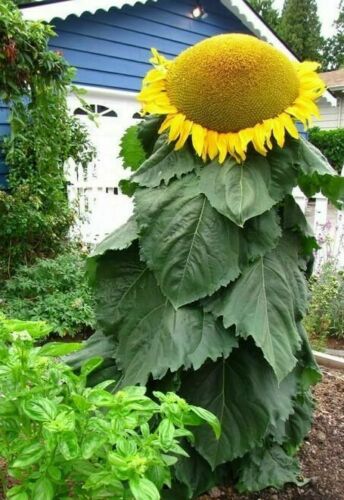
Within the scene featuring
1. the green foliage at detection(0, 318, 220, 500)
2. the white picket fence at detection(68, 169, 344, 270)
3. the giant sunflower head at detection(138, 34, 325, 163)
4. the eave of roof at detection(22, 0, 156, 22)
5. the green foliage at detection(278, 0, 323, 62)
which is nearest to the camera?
the green foliage at detection(0, 318, 220, 500)

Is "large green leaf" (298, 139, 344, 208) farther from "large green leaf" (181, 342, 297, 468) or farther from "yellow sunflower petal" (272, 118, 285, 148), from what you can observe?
"large green leaf" (181, 342, 297, 468)

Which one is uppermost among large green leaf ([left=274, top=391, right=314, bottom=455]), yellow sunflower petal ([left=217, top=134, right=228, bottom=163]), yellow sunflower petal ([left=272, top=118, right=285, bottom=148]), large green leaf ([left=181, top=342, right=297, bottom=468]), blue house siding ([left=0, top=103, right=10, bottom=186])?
blue house siding ([left=0, top=103, right=10, bottom=186])

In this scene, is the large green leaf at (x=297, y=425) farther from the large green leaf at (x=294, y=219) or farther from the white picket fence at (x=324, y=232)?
the white picket fence at (x=324, y=232)

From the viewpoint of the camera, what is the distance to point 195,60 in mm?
1433

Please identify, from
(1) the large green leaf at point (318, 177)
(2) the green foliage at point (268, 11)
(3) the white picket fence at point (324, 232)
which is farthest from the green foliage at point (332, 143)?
(2) the green foliage at point (268, 11)

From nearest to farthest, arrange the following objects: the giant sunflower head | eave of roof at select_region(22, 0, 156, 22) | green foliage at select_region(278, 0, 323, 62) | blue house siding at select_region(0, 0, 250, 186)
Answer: the giant sunflower head, eave of roof at select_region(22, 0, 156, 22), blue house siding at select_region(0, 0, 250, 186), green foliage at select_region(278, 0, 323, 62)

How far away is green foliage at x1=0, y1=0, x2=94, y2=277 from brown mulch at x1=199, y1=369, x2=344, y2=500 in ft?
10.7

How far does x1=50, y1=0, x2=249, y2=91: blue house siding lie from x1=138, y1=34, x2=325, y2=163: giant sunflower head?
4.98 metres

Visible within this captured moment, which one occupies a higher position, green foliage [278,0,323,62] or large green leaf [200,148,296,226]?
green foliage [278,0,323,62]

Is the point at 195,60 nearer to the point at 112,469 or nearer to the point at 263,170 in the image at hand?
the point at 263,170

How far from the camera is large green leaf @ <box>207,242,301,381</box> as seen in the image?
140cm

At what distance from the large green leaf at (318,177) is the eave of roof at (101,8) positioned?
293cm

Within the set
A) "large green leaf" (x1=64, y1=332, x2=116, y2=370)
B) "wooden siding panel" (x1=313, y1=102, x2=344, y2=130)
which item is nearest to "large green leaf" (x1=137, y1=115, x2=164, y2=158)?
"large green leaf" (x1=64, y1=332, x2=116, y2=370)

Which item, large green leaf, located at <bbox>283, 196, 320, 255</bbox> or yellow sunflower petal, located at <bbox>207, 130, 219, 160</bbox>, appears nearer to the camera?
yellow sunflower petal, located at <bbox>207, 130, 219, 160</bbox>
